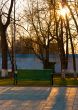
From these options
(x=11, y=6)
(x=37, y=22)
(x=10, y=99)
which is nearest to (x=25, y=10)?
Result: (x=37, y=22)

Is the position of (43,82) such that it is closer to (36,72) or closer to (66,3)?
(36,72)

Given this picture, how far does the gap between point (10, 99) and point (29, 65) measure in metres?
54.2

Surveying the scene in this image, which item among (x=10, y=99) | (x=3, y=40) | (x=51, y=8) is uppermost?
(x=51, y=8)

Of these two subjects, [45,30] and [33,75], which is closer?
[33,75]

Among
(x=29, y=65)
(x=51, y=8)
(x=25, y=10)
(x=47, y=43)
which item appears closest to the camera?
(x=51, y=8)

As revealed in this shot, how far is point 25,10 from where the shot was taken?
52.0 meters

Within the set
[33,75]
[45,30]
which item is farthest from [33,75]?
[45,30]

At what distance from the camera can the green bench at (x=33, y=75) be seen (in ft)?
90.2

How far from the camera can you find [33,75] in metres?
27.9

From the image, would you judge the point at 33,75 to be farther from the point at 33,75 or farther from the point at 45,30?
the point at 45,30

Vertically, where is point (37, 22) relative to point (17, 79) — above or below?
above

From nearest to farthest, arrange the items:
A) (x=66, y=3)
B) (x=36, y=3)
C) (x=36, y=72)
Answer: (x=36, y=72)
(x=66, y=3)
(x=36, y=3)

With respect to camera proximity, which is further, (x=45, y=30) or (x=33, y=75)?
(x=45, y=30)

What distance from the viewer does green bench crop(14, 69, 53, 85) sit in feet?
90.2
